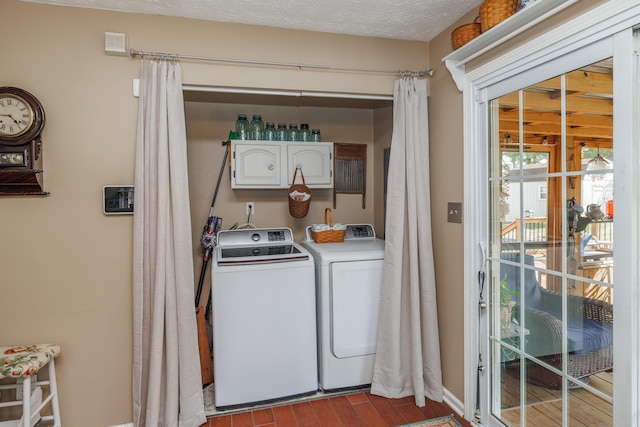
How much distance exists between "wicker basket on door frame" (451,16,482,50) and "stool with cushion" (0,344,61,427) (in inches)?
116

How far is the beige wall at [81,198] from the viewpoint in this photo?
2162mm

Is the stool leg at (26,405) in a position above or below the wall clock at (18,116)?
below

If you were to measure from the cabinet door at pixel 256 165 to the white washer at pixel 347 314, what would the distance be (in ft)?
2.64

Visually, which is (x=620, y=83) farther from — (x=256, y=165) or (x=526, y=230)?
(x=256, y=165)

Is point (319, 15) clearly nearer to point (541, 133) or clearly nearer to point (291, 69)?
point (291, 69)

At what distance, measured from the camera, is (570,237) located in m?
1.69

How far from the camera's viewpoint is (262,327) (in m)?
2.55

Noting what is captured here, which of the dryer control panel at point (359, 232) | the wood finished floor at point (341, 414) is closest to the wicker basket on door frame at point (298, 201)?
the dryer control panel at point (359, 232)

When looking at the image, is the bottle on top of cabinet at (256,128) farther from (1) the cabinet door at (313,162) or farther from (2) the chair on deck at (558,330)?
(2) the chair on deck at (558,330)

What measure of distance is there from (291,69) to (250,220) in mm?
1469

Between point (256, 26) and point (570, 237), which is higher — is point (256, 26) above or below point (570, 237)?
above

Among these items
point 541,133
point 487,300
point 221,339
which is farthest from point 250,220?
point 541,133

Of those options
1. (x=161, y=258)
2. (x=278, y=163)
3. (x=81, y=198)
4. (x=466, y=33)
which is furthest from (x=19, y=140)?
(x=466, y=33)

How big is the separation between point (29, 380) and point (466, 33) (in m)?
3.02
